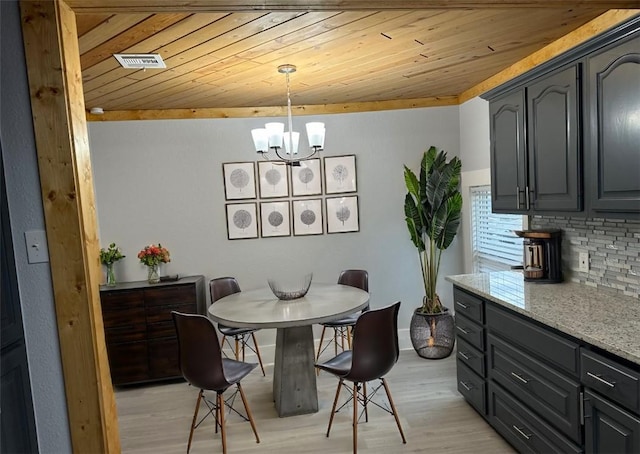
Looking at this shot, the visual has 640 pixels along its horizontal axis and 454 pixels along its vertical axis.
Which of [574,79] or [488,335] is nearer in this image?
[574,79]

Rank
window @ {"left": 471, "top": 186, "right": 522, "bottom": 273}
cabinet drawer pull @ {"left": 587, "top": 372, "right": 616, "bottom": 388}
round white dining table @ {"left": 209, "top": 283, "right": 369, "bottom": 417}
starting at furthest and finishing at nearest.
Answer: window @ {"left": 471, "top": 186, "right": 522, "bottom": 273}, round white dining table @ {"left": 209, "top": 283, "right": 369, "bottom": 417}, cabinet drawer pull @ {"left": 587, "top": 372, "right": 616, "bottom": 388}

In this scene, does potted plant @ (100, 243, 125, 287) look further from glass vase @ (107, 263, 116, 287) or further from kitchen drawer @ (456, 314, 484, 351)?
kitchen drawer @ (456, 314, 484, 351)

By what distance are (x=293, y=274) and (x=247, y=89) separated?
6.07 feet

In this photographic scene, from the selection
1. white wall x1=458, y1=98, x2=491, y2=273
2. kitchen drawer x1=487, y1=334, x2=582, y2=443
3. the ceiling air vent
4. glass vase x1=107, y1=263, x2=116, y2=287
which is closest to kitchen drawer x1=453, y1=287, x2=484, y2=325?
kitchen drawer x1=487, y1=334, x2=582, y2=443

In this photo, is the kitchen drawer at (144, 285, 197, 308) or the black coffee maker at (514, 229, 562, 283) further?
the kitchen drawer at (144, 285, 197, 308)

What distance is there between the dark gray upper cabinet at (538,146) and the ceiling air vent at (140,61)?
2314mm

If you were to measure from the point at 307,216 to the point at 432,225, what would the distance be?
1.25m

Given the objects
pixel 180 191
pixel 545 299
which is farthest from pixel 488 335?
pixel 180 191

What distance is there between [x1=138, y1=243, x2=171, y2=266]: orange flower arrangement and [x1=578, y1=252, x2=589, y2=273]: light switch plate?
11.1 ft

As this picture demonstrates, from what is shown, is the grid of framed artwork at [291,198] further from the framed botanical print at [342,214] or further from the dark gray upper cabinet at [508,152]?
the dark gray upper cabinet at [508,152]

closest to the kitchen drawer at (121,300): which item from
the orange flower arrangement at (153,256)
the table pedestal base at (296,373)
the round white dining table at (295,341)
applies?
the orange flower arrangement at (153,256)

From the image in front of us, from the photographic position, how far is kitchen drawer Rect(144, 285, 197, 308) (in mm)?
3641

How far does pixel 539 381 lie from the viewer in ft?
6.82

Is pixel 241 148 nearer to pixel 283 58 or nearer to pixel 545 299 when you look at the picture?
pixel 283 58
